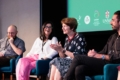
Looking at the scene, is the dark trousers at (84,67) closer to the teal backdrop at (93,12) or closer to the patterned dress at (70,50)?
the patterned dress at (70,50)

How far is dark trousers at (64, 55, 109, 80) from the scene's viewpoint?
11.9ft

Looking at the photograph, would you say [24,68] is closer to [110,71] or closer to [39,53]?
[39,53]

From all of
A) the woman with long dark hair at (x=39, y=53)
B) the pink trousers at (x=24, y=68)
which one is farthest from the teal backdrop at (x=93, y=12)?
the pink trousers at (x=24, y=68)

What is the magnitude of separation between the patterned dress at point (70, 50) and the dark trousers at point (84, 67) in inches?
11.6

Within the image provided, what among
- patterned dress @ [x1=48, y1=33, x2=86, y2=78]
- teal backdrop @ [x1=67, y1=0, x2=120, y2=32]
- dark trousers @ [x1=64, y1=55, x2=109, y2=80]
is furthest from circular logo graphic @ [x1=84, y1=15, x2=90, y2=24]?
dark trousers @ [x1=64, y1=55, x2=109, y2=80]

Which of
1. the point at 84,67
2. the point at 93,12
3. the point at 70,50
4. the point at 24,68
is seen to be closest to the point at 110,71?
the point at 84,67

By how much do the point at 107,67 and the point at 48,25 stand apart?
5.80 feet

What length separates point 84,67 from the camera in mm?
3633

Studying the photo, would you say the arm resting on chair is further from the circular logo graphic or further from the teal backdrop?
the circular logo graphic

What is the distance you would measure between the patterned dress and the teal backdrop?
85 centimetres

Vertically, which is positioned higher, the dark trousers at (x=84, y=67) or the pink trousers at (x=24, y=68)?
the dark trousers at (x=84, y=67)

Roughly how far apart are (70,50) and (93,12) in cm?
115

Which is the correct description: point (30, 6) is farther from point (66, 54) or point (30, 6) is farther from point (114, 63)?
point (114, 63)

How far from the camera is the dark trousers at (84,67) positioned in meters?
3.62
